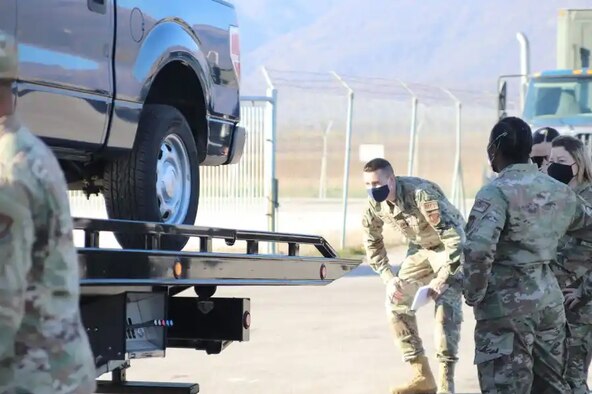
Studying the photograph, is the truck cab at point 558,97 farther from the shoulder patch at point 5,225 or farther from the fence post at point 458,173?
the shoulder patch at point 5,225

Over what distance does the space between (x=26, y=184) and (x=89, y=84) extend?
222 cm

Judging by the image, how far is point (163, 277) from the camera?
15.4 ft

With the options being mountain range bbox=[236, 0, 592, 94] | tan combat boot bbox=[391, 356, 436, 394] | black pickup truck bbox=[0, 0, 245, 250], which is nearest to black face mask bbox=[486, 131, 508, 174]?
black pickup truck bbox=[0, 0, 245, 250]

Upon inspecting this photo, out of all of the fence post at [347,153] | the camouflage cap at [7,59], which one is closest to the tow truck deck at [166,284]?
the camouflage cap at [7,59]

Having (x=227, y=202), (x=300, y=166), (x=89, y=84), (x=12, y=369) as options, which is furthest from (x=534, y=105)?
(x=300, y=166)

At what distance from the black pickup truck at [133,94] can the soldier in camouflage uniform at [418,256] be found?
1638 millimetres

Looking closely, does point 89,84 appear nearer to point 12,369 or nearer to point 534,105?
point 12,369

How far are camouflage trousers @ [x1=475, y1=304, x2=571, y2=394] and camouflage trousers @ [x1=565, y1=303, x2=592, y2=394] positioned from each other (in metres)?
0.84

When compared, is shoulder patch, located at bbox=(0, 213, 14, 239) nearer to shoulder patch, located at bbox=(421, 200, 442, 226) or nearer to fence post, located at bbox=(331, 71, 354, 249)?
shoulder patch, located at bbox=(421, 200, 442, 226)

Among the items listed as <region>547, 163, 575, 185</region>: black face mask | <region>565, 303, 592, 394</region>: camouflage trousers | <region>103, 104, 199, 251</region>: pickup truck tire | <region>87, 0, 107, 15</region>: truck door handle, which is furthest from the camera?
<region>547, 163, 575, 185</region>: black face mask

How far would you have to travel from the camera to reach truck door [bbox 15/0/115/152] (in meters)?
4.74

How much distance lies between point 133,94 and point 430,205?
9.94 feet

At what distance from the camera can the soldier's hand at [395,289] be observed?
8.59 metres

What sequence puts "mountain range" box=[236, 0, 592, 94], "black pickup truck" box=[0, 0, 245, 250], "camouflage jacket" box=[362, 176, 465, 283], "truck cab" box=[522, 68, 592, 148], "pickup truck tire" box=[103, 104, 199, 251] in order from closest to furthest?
"black pickup truck" box=[0, 0, 245, 250], "pickup truck tire" box=[103, 104, 199, 251], "camouflage jacket" box=[362, 176, 465, 283], "truck cab" box=[522, 68, 592, 148], "mountain range" box=[236, 0, 592, 94]
